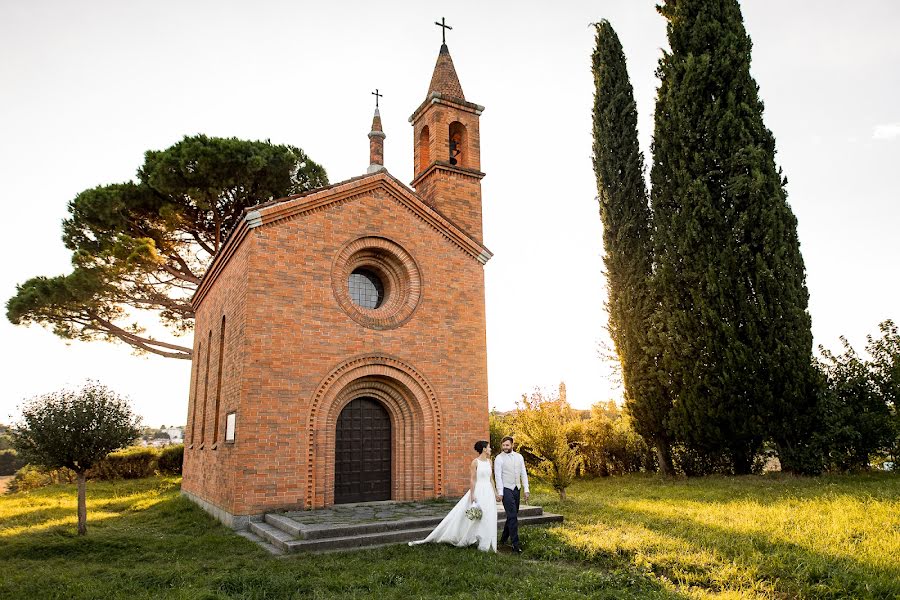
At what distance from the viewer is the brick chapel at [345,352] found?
9.80 meters

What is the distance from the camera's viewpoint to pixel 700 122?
1417cm

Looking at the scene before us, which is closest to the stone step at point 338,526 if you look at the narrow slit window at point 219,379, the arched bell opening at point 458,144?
the narrow slit window at point 219,379

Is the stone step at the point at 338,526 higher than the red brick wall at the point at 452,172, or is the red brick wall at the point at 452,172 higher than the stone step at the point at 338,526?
the red brick wall at the point at 452,172

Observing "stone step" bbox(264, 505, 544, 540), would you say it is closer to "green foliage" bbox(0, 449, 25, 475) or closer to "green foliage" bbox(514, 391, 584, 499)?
"green foliage" bbox(514, 391, 584, 499)

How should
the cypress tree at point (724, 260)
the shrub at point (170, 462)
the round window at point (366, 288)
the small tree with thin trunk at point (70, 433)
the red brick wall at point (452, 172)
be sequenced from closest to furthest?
the small tree with thin trunk at point (70, 433)
the round window at point (366, 288)
the cypress tree at point (724, 260)
the red brick wall at point (452, 172)
the shrub at point (170, 462)

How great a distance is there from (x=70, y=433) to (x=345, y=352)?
4.91 m

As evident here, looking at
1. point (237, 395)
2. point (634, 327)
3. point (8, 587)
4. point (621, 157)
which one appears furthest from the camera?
point (621, 157)

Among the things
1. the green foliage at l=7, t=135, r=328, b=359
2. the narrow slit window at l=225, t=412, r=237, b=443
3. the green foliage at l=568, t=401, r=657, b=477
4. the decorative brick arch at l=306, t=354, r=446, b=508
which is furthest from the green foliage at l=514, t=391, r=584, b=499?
the green foliage at l=7, t=135, r=328, b=359

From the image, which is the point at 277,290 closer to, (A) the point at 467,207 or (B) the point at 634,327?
(A) the point at 467,207

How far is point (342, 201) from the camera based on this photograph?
37.2 ft

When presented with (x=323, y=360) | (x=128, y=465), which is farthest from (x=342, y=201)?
(x=128, y=465)

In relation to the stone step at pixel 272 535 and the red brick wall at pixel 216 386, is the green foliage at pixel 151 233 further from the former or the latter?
the stone step at pixel 272 535

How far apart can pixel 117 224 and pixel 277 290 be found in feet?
45.9

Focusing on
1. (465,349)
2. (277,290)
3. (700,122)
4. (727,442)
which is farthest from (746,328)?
(277,290)
